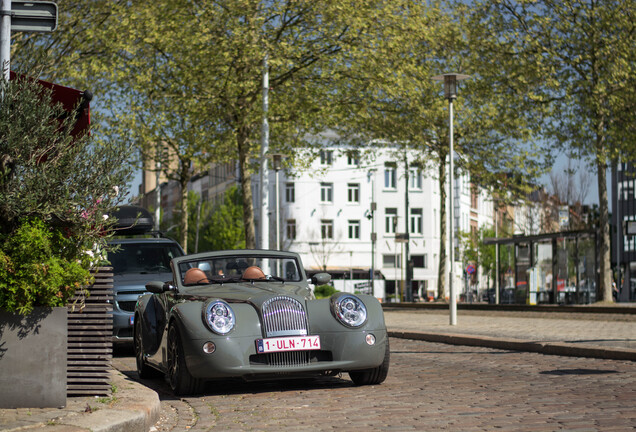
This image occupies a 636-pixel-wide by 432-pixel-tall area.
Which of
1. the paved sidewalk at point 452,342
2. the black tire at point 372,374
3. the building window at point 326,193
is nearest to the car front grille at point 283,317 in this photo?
the black tire at point 372,374

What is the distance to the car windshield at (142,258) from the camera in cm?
1630

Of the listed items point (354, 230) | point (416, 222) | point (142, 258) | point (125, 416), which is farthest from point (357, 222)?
point (125, 416)

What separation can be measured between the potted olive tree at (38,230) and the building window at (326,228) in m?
80.9

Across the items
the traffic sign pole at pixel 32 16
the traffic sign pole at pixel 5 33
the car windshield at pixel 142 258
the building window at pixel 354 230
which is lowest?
the car windshield at pixel 142 258

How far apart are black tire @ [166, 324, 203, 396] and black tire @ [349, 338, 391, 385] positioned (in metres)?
1.51

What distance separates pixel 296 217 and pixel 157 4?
57365 millimetres

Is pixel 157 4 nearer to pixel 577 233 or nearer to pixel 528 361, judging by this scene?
pixel 577 233

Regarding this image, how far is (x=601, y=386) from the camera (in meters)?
9.67

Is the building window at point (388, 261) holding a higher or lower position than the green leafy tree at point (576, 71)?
lower

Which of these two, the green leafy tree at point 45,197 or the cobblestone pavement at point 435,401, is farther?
the cobblestone pavement at point 435,401

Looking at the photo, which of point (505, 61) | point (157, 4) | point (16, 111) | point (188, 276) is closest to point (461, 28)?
point (505, 61)

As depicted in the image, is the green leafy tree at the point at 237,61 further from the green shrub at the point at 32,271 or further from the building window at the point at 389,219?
the building window at the point at 389,219

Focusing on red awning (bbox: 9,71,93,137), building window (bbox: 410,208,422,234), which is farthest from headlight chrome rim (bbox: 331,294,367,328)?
building window (bbox: 410,208,422,234)

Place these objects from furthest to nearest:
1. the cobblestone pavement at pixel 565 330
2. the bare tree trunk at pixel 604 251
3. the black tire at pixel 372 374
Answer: the bare tree trunk at pixel 604 251 → the cobblestone pavement at pixel 565 330 → the black tire at pixel 372 374
